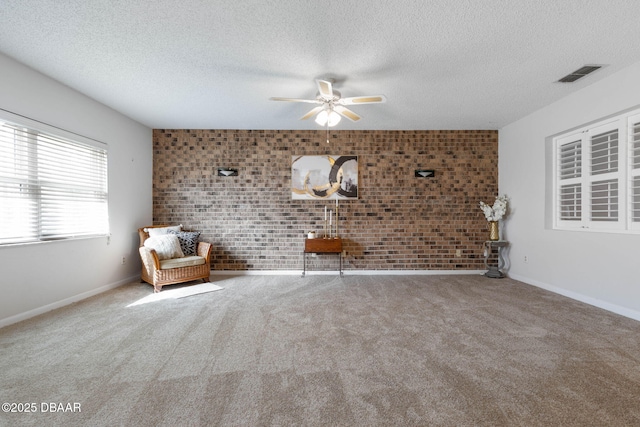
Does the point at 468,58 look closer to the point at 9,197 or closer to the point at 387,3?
the point at 387,3

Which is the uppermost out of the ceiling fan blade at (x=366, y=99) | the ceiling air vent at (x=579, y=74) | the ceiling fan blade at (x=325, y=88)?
the ceiling air vent at (x=579, y=74)

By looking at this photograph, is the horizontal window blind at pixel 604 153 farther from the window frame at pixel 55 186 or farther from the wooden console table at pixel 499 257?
the window frame at pixel 55 186

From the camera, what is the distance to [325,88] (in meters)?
2.78

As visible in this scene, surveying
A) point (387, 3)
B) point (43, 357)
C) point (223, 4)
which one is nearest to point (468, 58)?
point (387, 3)

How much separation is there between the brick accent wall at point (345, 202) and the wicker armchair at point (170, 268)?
68cm

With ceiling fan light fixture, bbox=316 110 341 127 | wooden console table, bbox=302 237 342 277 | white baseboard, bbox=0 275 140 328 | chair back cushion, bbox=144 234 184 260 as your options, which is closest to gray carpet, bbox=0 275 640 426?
white baseboard, bbox=0 275 140 328

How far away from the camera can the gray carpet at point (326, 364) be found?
4.85ft

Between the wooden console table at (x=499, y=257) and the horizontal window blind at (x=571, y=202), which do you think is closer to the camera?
the horizontal window blind at (x=571, y=202)

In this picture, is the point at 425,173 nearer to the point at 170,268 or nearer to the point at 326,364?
the point at 326,364

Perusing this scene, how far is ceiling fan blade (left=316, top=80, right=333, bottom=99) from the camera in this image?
2662 mm

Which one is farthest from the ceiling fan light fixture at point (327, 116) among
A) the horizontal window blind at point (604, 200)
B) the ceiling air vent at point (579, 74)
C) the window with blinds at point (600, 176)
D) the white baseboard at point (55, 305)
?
the white baseboard at point (55, 305)

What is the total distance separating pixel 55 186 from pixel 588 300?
654 centimetres

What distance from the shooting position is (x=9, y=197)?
2730mm

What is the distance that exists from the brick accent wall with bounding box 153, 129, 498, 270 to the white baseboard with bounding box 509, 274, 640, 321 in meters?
0.89
